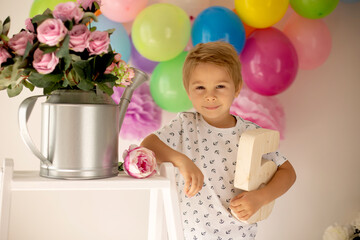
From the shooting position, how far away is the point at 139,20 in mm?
1696

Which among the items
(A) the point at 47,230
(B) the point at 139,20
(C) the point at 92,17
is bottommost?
(A) the point at 47,230

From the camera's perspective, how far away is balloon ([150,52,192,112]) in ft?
5.73

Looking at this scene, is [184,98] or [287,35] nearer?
[184,98]

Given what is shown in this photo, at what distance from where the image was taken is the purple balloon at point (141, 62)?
73.7 inches

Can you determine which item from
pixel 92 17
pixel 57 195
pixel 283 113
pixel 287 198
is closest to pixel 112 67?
pixel 92 17

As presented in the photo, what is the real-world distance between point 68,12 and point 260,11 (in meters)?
1.02

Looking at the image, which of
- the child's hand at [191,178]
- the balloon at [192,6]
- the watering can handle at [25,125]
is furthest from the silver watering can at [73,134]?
the balloon at [192,6]

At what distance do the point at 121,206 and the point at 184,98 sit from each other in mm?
643

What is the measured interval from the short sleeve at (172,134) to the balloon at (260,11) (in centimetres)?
60

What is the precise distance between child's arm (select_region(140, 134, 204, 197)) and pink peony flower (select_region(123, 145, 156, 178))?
136 mm

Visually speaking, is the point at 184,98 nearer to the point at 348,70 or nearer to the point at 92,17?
the point at 92,17

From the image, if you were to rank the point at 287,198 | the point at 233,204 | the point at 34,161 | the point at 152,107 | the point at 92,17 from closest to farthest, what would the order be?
the point at 92,17 → the point at 233,204 → the point at 152,107 → the point at 34,161 → the point at 287,198

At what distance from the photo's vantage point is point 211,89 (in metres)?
1.35

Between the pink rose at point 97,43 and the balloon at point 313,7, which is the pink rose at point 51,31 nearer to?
the pink rose at point 97,43
